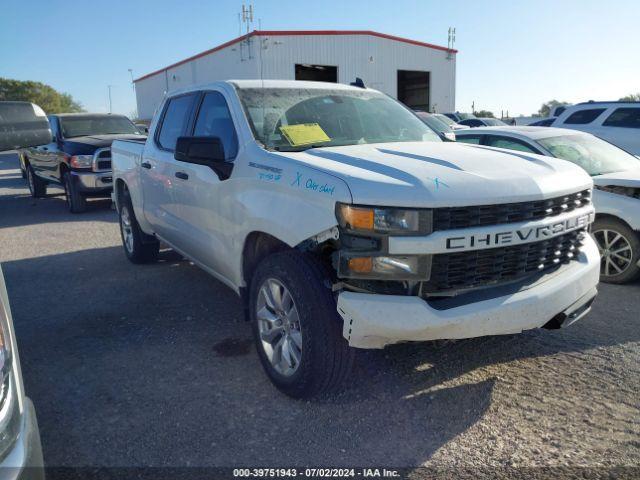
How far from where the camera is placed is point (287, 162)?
315 cm

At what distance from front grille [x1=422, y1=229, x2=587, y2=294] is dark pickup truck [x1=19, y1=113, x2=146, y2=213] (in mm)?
7918

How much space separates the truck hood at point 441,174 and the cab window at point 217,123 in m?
0.58

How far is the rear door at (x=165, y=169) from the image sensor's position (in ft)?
15.3

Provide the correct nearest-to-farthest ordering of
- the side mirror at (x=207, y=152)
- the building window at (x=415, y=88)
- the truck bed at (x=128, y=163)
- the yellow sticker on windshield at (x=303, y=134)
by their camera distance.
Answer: the side mirror at (x=207, y=152)
the yellow sticker on windshield at (x=303, y=134)
the truck bed at (x=128, y=163)
the building window at (x=415, y=88)

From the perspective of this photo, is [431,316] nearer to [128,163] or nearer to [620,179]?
[620,179]

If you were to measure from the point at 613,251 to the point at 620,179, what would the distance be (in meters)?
0.68

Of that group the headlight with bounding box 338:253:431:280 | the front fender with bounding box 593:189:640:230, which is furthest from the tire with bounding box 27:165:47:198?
the headlight with bounding box 338:253:431:280

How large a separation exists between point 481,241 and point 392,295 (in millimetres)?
518

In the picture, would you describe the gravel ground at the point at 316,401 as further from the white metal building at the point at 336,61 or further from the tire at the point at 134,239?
the white metal building at the point at 336,61

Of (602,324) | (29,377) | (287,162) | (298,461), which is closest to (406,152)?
(287,162)

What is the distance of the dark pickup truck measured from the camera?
32.4 feet

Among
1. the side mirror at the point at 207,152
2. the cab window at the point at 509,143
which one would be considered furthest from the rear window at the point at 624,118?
the side mirror at the point at 207,152

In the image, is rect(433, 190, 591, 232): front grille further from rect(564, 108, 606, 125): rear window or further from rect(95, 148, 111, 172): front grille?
rect(95, 148, 111, 172): front grille

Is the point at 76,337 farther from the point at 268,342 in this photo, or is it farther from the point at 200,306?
the point at 268,342
